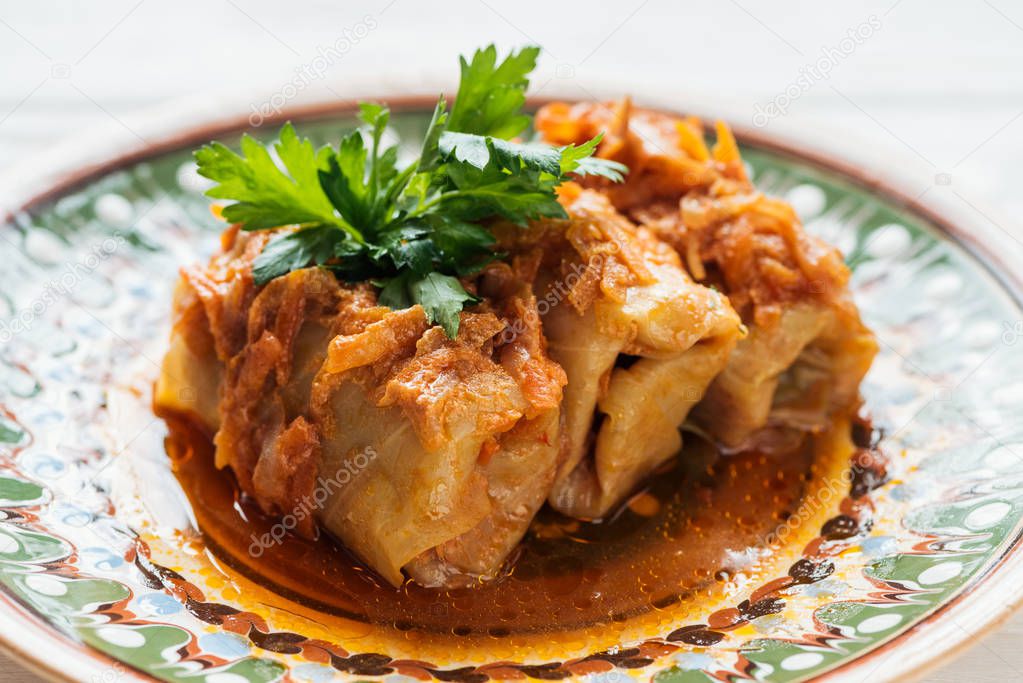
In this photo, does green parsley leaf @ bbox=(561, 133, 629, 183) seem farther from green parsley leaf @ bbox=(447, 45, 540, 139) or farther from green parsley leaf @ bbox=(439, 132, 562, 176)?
green parsley leaf @ bbox=(447, 45, 540, 139)

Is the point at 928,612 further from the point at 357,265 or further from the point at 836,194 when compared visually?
the point at 836,194

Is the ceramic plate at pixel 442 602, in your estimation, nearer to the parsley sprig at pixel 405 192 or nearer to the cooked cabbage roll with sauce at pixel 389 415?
the cooked cabbage roll with sauce at pixel 389 415

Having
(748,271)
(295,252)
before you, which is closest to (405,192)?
(295,252)

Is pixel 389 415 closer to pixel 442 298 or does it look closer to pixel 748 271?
pixel 442 298

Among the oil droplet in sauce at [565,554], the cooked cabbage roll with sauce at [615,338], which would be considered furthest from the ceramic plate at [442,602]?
the cooked cabbage roll with sauce at [615,338]

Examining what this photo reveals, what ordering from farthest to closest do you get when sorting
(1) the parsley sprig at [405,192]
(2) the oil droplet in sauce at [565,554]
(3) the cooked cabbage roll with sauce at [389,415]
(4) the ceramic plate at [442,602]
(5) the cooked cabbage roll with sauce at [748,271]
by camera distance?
1. (5) the cooked cabbage roll with sauce at [748,271]
2. (1) the parsley sprig at [405,192]
3. (2) the oil droplet in sauce at [565,554]
4. (3) the cooked cabbage roll with sauce at [389,415]
5. (4) the ceramic plate at [442,602]

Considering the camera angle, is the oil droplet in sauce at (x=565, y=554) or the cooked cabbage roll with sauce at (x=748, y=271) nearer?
the oil droplet in sauce at (x=565, y=554)
